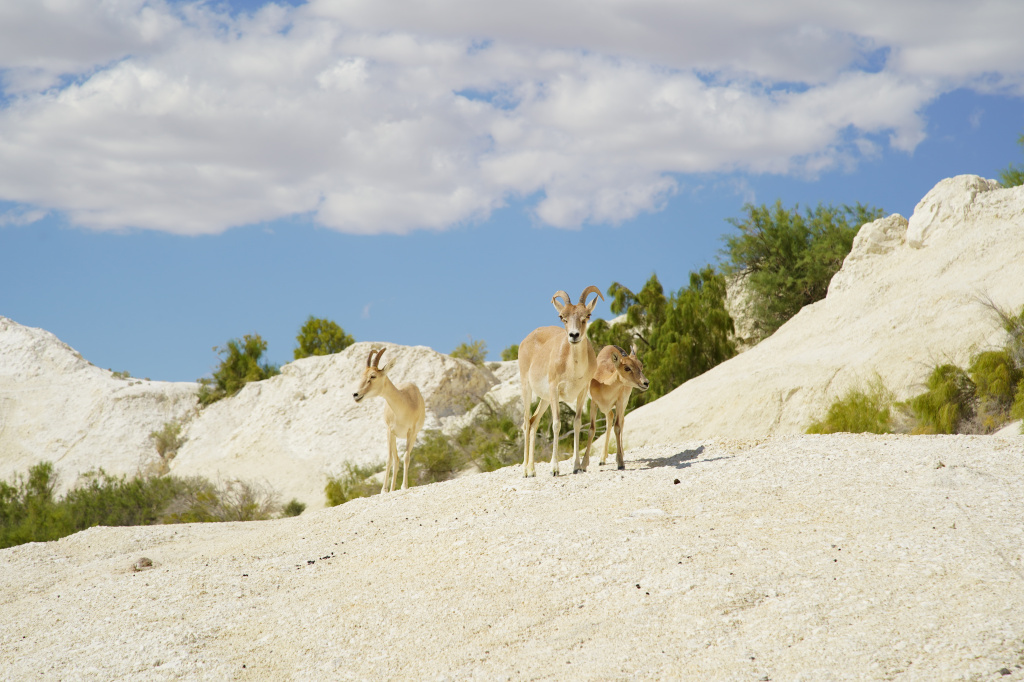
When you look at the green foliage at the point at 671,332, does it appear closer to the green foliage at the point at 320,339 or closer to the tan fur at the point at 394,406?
the tan fur at the point at 394,406

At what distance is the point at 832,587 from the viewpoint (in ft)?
21.0

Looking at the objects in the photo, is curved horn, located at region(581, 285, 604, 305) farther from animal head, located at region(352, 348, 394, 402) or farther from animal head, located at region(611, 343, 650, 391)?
animal head, located at region(352, 348, 394, 402)

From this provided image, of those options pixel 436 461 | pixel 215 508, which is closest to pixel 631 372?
pixel 436 461

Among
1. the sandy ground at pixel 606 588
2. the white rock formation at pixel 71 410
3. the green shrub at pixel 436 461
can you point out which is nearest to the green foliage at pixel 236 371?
the white rock formation at pixel 71 410

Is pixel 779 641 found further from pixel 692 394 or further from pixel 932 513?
pixel 692 394

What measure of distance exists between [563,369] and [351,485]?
15.6 meters

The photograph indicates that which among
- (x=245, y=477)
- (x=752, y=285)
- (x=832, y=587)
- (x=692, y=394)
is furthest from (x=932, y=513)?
(x=245, y=477)

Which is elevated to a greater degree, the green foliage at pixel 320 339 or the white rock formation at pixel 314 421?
the green foliage at pixel 320 339

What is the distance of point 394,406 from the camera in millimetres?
13641

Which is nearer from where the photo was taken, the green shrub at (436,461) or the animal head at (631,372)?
the animal head at (631,372)

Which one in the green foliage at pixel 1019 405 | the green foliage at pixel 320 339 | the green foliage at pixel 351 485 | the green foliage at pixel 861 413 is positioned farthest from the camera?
the green foliage at pixel 320 339

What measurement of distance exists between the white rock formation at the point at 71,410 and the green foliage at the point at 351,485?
10982mm

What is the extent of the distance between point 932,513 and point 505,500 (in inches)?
176

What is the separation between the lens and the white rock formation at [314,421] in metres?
29.2
